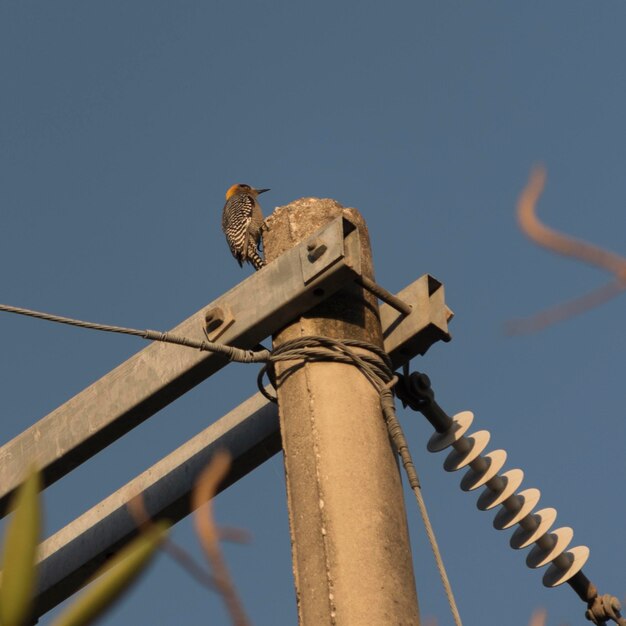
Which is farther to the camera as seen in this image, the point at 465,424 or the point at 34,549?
the point at 465,424

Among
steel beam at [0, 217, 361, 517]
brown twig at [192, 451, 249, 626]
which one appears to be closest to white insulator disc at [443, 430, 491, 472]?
steel beam at [0, 217, 361, 517]

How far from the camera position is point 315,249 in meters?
3.41

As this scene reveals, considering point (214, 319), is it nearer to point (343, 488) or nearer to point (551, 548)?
point (343, 488)

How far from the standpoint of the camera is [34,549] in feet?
1.98

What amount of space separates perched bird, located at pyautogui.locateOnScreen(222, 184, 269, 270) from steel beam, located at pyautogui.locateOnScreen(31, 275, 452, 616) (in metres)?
4.72

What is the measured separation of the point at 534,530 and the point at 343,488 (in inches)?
41.6

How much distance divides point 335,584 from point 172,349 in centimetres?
105

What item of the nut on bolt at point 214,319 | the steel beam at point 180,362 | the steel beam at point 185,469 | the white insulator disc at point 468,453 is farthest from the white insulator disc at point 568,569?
the nut on bolt at point 214,319

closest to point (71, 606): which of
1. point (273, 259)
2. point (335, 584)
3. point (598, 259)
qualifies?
point (598, 259)

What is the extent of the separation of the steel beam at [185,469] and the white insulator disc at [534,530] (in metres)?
0.71

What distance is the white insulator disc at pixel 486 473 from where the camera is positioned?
3.86 metres

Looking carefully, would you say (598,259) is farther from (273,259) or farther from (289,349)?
(273,259)

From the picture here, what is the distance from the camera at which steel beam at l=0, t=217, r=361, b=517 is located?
3434 millimetres

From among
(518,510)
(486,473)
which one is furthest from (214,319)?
(518,510)
